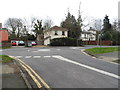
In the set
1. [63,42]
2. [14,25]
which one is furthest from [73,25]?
[14,25]

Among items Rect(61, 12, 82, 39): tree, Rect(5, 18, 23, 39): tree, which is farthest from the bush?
Rect(5, 18, 23, 39): tree

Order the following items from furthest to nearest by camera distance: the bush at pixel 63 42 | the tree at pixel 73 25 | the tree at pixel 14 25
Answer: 1. the tree at pixel 14 25
2. the tree at pixel 73 25
3. the bush at pixel 63 42

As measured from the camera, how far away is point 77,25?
47.2 meters

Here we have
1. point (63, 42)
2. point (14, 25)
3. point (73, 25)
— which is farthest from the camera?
point (14, 25)

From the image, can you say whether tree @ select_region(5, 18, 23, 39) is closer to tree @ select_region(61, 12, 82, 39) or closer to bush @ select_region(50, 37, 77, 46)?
tree @ select_region(61, 12, 82, 39)

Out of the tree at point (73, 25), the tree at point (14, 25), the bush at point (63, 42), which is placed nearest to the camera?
the bush at point (63, 42)

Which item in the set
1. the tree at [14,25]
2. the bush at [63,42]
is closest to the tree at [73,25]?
the bush at [63,42]

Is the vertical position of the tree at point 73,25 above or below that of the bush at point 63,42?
above

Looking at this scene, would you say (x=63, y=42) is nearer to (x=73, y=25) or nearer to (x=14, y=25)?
(x=73, y=25)

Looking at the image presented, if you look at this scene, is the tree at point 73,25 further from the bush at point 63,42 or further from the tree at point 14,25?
the tree at point 14,25

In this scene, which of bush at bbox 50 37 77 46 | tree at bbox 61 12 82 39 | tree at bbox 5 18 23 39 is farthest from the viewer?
tree at bbox 5 18 23 39

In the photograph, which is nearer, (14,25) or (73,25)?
(73,25)

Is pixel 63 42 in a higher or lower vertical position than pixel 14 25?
lower

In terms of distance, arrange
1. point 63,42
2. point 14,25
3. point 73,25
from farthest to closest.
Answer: point 14,25, point 73,25, point 63,42
